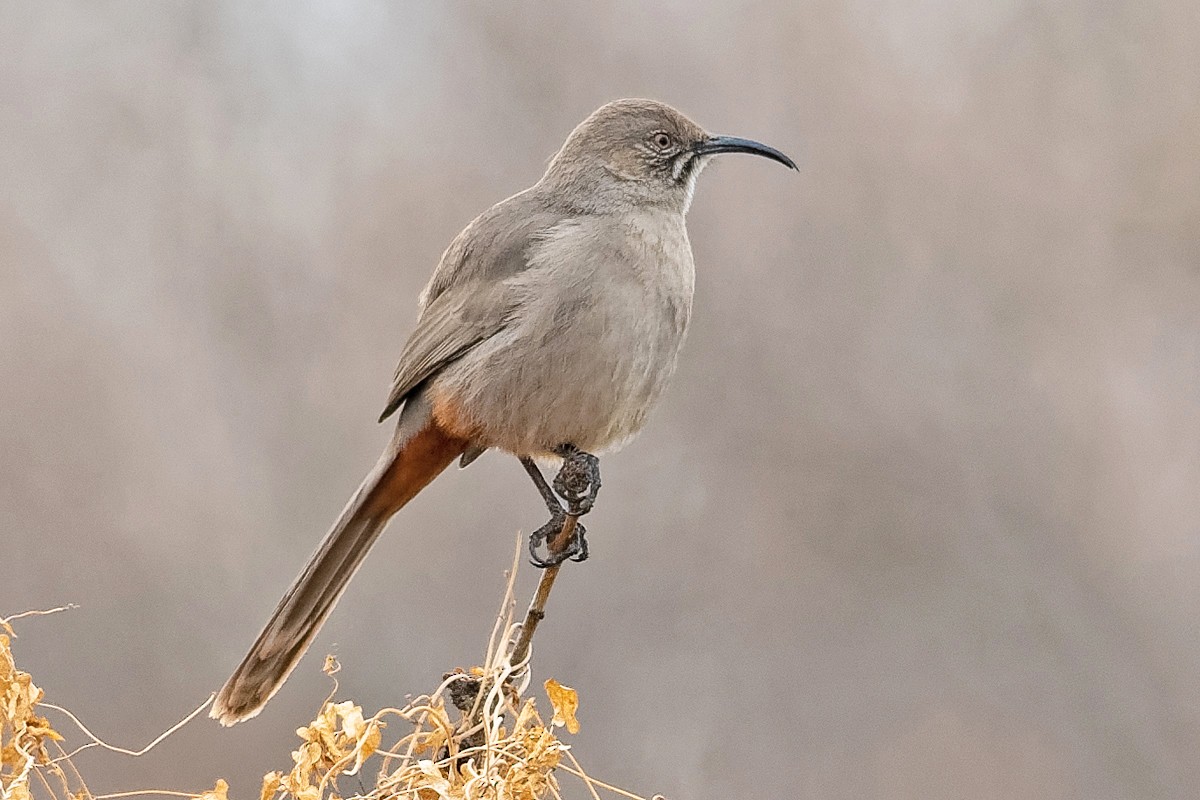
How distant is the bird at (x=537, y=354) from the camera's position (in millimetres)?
2967

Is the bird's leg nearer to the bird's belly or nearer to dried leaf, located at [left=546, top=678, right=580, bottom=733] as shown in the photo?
the bird's belly

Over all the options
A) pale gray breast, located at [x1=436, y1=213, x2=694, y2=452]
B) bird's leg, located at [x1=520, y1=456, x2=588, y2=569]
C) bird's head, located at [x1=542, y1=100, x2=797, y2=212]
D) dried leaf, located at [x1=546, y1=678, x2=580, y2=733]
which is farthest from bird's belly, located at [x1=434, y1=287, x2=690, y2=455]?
dried leaf, located at [x1=546, y1=678, x2=580, y2=733]

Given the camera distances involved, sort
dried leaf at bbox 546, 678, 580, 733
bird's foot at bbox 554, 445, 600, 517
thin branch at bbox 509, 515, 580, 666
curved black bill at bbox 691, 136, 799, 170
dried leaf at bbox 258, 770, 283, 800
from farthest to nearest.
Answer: curved black bill at bbox 691, 136, 799, 170, bird's foot at bbox 554, 445, 600, 517, thin branch at bbox 509, 515, 580, 666, dried leaf at bbox 546, 678, 580, 733, dried leaf at bbox 258, 770, 283, 800

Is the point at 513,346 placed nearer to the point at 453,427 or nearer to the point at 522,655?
the point at 453,427

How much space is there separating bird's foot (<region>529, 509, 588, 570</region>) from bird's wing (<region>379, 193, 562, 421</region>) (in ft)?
1.56

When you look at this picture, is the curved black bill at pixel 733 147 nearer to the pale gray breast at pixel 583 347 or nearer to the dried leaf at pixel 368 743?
the pale gray breast at pixel 583 347

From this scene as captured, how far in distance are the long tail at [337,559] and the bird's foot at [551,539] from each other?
323 millimetres

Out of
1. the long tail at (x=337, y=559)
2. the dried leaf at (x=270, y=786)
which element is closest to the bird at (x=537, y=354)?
the long tail at (x=337, y=559)

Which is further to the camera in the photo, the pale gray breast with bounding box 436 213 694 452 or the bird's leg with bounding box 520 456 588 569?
the pale gray breast with bounding box 436 213 694 452

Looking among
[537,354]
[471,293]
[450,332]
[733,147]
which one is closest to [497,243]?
[471,293]

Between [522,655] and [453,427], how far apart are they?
100cm

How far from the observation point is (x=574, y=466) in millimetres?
2873

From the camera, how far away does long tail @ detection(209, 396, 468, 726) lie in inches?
109

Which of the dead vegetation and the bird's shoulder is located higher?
the bird's shoulder
